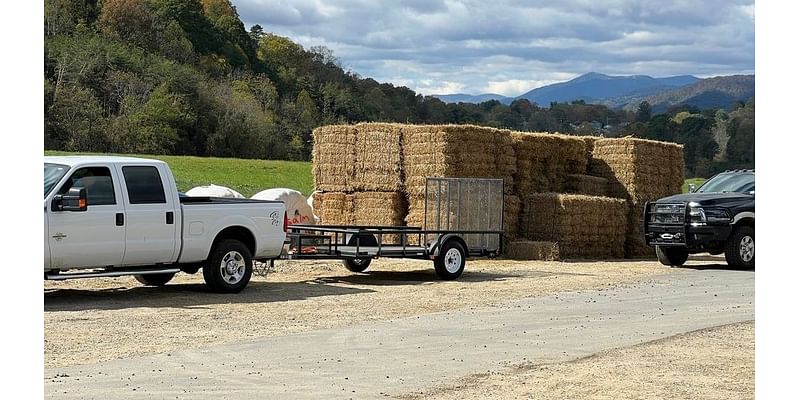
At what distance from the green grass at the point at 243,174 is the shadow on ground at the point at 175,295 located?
27.5 metres

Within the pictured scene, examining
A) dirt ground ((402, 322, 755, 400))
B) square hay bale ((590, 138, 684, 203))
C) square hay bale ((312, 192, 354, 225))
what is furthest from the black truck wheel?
square hay bale ((590, 138, 684, 203))

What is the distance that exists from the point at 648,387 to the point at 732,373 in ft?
3.94

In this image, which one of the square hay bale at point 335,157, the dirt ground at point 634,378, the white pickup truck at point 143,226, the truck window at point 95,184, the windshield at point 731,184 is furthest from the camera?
the square hay bale at point 335,157

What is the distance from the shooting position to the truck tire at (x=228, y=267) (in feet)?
53.4

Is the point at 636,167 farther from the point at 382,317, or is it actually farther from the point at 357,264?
the point at 382,317

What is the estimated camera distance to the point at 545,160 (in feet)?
90.4

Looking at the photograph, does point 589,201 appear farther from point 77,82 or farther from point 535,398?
point 77,82

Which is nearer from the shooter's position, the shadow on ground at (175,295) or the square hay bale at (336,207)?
the shadow on ground at (175,295)

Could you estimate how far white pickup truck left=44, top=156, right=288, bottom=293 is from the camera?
1461 cm

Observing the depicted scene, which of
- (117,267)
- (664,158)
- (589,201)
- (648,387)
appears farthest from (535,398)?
(664,158)

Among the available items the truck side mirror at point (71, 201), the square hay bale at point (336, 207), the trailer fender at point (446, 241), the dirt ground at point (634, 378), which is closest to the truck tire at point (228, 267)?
the truck side mirror at point (71, 201)

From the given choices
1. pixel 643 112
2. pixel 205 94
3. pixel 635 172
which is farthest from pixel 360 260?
pixel 643 112

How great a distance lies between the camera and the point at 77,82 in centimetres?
7475

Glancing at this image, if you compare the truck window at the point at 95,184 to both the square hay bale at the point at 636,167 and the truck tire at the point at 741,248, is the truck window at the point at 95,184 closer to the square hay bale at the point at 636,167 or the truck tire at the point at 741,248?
the truck tire at the point at 741,248
